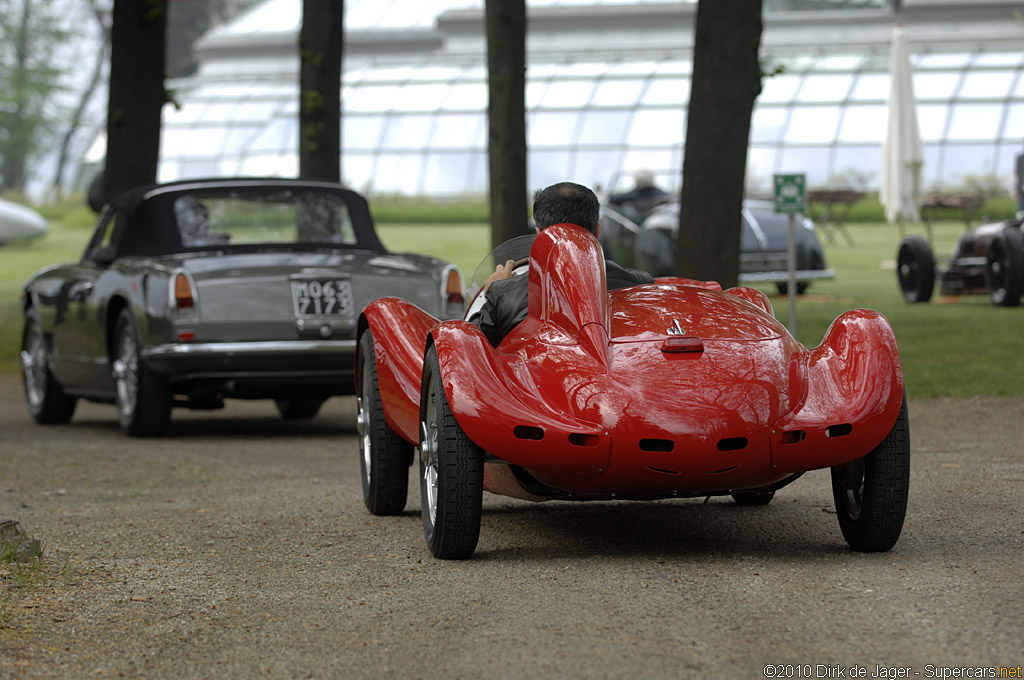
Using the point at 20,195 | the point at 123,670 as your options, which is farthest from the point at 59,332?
the point at 20,195

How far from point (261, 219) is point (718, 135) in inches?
153

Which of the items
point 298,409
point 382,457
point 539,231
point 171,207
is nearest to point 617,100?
point 298,409

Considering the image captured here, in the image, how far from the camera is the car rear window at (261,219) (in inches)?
426

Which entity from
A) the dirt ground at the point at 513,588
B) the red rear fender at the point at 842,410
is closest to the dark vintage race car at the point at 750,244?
the dirt ground at the point at 513,588

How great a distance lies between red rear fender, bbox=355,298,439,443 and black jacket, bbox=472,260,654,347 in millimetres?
297

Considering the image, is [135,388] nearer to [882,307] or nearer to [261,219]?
[261,219]

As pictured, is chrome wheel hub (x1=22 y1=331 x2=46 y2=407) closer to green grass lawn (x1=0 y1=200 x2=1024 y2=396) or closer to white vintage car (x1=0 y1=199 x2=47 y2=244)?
green grass lawn (x1=0 y1=200 x2=1024 y2=396)

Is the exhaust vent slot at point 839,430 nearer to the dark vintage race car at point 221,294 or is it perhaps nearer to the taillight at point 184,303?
the dark vintage race car at point 221,294

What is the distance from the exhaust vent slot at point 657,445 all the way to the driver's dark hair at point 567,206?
4.35 ft

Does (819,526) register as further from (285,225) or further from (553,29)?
(553,29)

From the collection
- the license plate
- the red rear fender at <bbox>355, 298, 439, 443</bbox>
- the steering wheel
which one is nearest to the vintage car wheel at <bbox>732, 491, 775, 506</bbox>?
the steering wheel

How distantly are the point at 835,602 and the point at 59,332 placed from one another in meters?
8.55

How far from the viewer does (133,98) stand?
16.3 meters

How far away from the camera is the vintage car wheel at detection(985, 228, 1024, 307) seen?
716 inches
